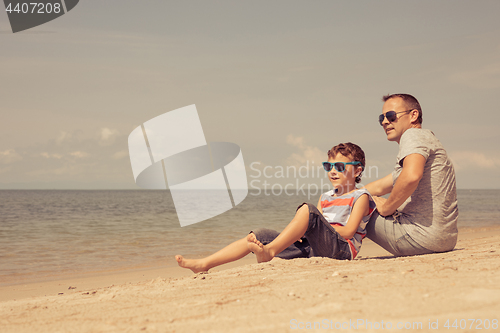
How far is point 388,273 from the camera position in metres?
2.58

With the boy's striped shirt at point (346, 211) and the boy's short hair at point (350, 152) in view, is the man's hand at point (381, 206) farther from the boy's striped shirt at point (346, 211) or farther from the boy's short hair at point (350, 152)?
the boy's short hair at point (350, 152)

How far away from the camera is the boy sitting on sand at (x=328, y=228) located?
309 centimetres

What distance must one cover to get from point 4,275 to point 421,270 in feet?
20.0

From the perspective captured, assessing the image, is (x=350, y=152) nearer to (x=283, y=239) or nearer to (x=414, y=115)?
(x=414, y=115)

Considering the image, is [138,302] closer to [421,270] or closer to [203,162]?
[421,270]

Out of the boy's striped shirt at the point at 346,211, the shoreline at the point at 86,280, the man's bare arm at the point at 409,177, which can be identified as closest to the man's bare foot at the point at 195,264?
the shoreline at the point at 86,280

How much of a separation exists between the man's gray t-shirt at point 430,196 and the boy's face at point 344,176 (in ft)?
1.29

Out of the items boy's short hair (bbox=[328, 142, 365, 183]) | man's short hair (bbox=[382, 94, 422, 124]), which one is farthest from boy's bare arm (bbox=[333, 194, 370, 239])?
man's short hair (bbox=[382, 94, 422, 124])

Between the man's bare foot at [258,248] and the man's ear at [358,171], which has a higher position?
the man's ear at [358,171]

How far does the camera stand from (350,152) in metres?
3.49

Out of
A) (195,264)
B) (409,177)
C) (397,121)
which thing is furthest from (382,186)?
(195,264)

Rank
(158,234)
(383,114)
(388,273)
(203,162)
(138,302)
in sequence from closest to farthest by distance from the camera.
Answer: (138,302)
(388,273)
(383,114)
(203,162)
(158,234)

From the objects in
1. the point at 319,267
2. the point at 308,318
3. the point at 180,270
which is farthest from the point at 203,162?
the point at 308,318

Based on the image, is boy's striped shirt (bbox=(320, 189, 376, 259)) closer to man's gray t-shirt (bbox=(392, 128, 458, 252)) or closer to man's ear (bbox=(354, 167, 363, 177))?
man's ear (bbox=(354, 167, 363, 177))
